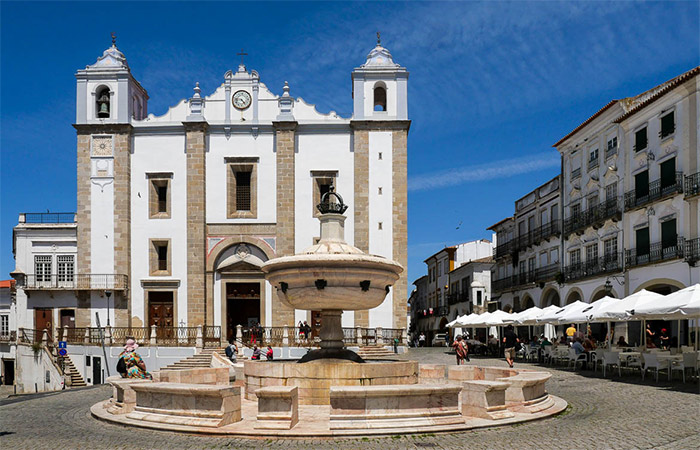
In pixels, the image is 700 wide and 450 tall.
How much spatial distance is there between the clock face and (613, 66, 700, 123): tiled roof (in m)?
17.6

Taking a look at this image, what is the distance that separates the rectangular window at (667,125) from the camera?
1069 inches

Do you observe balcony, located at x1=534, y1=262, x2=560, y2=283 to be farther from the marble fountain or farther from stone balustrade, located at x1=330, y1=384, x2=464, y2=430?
stone balustrade, located at x1=330, y1=384, x2=464, y2=430

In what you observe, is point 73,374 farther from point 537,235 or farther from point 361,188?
point 537,235

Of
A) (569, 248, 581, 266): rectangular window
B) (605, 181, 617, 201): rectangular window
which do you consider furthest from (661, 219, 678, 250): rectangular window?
(569, 248, 581, 266): rectangular window

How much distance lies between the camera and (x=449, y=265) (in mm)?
62531

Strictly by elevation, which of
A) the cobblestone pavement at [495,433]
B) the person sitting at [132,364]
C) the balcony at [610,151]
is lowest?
the cobblestone pavement at [495,433]

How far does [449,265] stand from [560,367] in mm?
40321

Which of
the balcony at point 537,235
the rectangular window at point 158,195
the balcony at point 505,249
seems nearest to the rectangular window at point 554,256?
the balcony at point 537,235

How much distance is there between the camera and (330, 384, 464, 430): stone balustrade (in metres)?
8.91

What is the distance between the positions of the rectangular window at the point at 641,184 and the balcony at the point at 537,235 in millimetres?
8140

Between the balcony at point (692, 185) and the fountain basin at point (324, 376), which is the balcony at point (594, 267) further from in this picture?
the fountain basin at point (324, 376)

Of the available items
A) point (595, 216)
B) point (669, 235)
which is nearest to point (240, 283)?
point (595, 216)

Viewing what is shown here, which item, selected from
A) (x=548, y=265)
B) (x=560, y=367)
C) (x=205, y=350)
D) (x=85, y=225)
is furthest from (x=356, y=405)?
(x=548, y=265)

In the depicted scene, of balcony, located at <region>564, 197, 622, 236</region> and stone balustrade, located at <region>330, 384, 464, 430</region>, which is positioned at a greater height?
balcony, located at <region>564, 197, 622, 236</region>
